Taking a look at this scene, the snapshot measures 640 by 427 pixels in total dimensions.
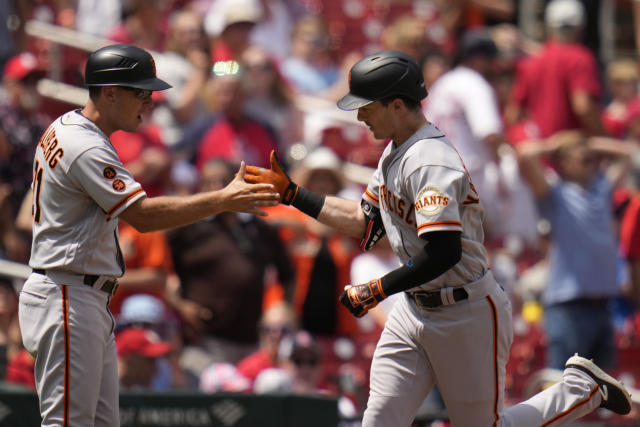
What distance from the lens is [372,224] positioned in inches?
209

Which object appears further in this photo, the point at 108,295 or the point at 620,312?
the point at 620,312

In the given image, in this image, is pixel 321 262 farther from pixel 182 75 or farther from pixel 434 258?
pixel 434 258

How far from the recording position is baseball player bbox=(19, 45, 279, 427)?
4.65 metres

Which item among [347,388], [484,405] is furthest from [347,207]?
[347,388]

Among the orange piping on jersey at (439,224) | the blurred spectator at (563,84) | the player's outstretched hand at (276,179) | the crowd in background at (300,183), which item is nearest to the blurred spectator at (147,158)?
the crowd in background at (300,183)

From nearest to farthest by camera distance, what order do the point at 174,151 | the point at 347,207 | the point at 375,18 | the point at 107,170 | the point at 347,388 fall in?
the point at 107,170 → the point at 347,207 → the point at 347,388 → the point at 174,151 → the point at 375,18

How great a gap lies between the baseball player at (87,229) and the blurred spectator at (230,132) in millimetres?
3913

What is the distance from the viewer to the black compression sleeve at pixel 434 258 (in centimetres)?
466

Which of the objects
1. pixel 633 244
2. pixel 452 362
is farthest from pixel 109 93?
pixel 633 244

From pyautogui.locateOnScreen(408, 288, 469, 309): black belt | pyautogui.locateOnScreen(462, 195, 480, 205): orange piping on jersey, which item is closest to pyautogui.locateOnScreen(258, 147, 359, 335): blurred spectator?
pyautogui.locateOnScreen(408, 288, 469, 309): black belt

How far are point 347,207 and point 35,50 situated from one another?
613cm

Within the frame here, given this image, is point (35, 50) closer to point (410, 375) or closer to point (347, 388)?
point (347, 388)

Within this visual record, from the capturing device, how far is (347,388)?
303 inches

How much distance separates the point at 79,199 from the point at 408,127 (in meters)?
1.45
